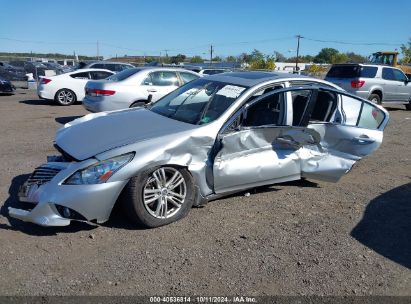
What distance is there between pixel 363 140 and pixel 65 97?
445 inches

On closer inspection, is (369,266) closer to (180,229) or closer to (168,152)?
(180,229)

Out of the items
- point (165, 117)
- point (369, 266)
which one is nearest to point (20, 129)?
point (165, 117)

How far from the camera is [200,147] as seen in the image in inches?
173

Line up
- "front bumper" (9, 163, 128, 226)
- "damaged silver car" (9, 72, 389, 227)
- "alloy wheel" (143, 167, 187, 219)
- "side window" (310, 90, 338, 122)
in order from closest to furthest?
"front bumper" (9, 163, 128, 226)
"damaged silver car" (9, 72, 389, 227)
"alloy wheel" (143, 167, 187, 219)
"side window" (310, 90, 338, 122)

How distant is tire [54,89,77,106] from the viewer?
14195 mm

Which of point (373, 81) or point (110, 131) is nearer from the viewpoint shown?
point (110, 131)

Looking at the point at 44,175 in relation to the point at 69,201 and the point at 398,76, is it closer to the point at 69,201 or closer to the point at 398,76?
the point at 69,201

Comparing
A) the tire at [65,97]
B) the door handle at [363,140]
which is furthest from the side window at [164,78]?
the door handle at [363,140]

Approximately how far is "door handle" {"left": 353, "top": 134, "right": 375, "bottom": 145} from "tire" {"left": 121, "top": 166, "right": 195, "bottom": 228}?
265 cm

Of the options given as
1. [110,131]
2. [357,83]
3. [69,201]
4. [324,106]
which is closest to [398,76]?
[357,83]

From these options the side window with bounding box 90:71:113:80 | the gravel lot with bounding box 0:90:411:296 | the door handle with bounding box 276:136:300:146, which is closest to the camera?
the gravel lot with bounding box 0:90:411:296

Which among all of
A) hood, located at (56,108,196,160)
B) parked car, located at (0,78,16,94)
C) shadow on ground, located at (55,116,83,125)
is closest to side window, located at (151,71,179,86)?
shadow on ground, located at (55,116,83,125)

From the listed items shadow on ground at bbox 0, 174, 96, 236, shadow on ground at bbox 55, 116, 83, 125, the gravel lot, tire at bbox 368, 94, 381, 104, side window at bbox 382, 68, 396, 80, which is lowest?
shadow on ground at bbox 55, 116, 83, 125

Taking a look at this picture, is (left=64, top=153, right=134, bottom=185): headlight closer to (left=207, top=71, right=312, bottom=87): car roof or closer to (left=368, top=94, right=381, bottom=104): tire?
(left=207, top=71, right=312, bottom=87): car roof
